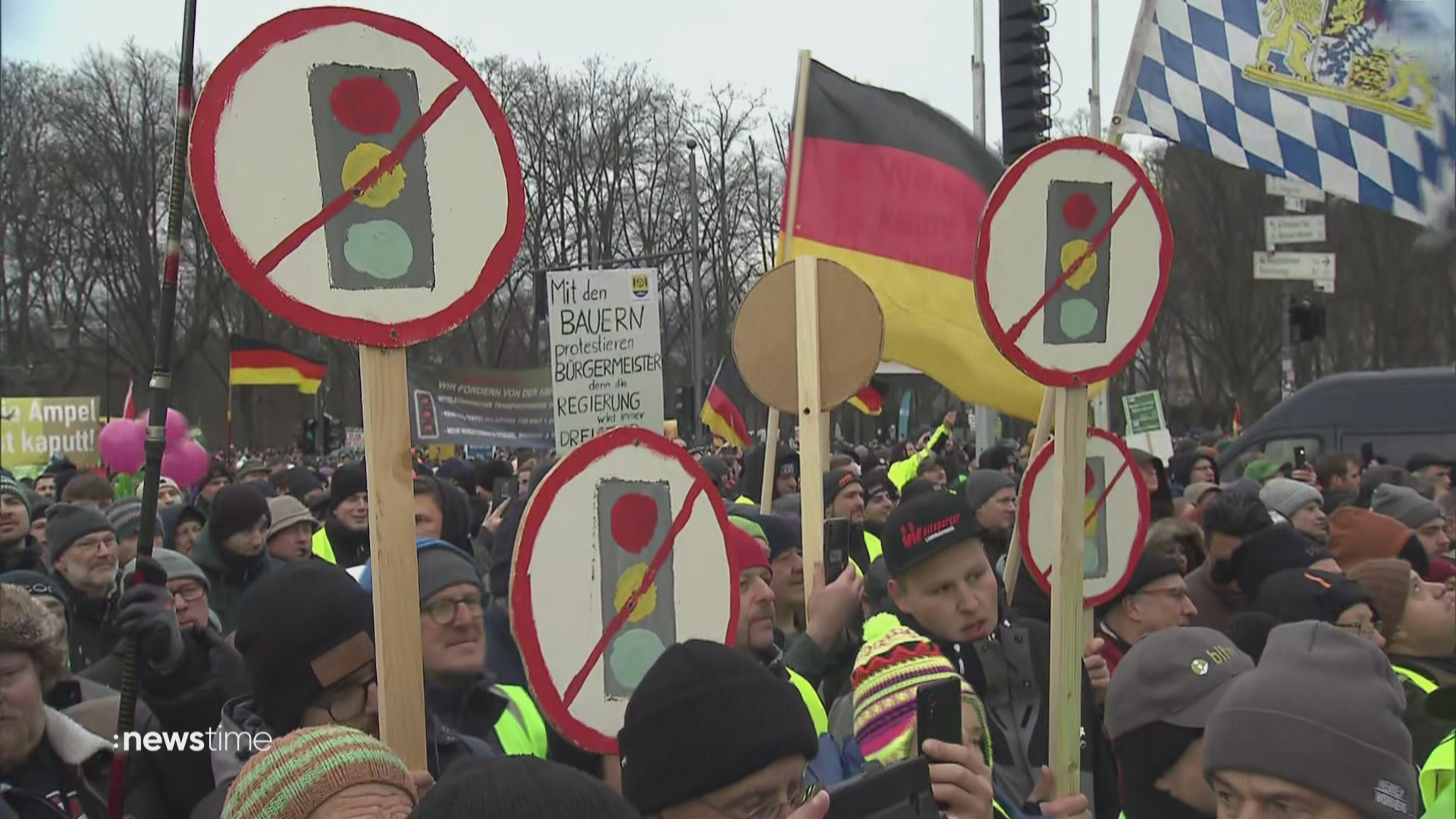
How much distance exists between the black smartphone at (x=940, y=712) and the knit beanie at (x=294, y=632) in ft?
4.15

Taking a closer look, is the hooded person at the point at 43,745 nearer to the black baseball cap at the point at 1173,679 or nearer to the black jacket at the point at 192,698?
the black jacket at the point at 192,698

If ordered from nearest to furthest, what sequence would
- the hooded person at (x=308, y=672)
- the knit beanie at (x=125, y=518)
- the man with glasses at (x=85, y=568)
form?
1. the hooded person at (x=308, y=672)
2. the man with glasses at (x=85, y=568)
3. the knit beanie at (x=125, y=518)

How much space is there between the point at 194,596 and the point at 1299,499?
5.80 metres

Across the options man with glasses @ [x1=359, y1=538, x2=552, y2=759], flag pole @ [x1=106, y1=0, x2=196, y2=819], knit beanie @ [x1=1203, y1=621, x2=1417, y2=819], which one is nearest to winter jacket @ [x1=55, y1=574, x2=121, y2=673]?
man with glasses @ [x1=359, y1=538, x2=552, y2=759]

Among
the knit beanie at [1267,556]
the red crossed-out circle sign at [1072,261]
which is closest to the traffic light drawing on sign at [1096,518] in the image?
the red crossed-out circle sign at [1072,261]

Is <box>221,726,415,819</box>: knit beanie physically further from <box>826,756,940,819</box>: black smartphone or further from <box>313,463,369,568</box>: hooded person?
<box>313,463,369,568</box>: hooded person

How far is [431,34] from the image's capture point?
111 inches

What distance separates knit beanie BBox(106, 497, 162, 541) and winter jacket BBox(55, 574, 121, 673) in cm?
50

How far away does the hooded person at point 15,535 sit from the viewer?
6605 mm

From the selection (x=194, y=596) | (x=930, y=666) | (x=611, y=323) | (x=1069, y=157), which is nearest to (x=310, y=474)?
(x=611, y=323)

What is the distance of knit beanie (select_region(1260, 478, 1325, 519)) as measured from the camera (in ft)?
25.8

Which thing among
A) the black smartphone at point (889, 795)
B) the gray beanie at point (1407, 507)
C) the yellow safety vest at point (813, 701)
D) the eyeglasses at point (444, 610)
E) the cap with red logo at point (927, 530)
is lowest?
the gray beanie at point (1407, 507)

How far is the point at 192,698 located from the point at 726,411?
12.6 meters

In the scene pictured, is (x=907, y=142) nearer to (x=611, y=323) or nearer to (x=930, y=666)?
(x=611, y=323)
